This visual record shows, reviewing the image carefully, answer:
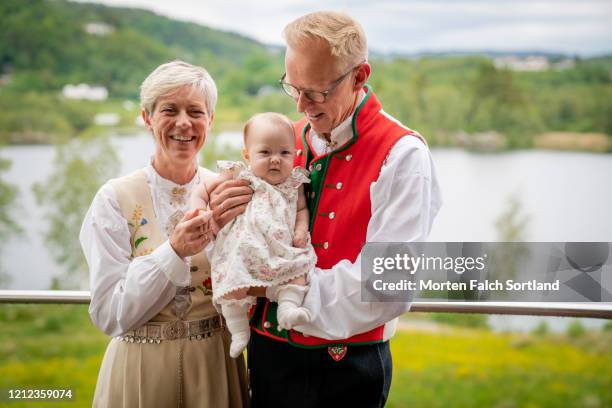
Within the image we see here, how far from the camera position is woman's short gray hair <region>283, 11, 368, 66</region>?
164cm

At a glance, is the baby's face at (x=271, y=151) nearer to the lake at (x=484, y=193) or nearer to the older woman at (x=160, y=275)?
the older woman at (x=160, y=275)

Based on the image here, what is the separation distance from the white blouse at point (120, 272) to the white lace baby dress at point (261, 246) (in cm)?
14

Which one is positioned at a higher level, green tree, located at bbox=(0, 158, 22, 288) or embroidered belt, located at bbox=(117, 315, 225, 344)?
green tree, located at bbox=(0, 158, 22, 288)

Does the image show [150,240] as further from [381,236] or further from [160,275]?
[381,236]

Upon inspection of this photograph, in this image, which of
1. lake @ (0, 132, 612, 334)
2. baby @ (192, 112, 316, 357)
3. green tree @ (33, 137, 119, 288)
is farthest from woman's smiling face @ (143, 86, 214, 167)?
green tree @ (33, 137, 119, 288)

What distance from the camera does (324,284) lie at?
1692mm

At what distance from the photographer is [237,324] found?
1775 millimetres

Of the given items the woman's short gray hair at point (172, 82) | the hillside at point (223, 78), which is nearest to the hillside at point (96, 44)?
the hillside at point (223, 78)

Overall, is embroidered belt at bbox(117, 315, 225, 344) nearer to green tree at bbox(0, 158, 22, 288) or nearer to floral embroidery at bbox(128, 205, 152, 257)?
floral embroidery at bbox(128, 205, 152, 257)

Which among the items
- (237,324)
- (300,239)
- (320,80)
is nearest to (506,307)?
(300,239)

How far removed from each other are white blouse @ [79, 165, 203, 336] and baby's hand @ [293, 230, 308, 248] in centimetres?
34

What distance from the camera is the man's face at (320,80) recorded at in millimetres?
1651

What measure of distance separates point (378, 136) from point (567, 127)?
7893 mm

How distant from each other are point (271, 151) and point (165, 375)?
0.76 metres
